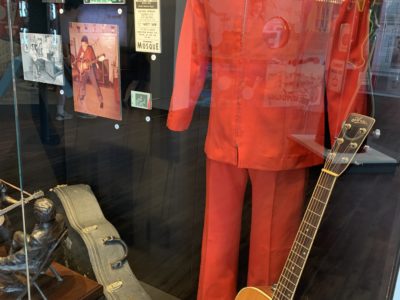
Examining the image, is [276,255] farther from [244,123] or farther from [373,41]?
[373,41]

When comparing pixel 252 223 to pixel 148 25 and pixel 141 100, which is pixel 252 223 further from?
pixel 148 25

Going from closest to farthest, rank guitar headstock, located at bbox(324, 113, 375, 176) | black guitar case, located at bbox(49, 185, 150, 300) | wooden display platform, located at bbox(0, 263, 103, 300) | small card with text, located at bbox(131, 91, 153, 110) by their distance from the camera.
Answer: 1. guitar headstock, located at bbox(324, 113, 375, 176)
2. wooden display platform, located at bbox(0, 263, 103, 300)
3. black guitar case, located at bbox(49, 185, 150, 300)
4. small card with text, located at bbox(131, 91, 153, 110)

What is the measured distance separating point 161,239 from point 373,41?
1.05 m

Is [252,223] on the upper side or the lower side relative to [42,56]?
lower

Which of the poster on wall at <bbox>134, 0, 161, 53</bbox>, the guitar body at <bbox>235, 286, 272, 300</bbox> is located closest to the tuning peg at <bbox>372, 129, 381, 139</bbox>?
the guitar body at <bbox>235, 286, 272, 300</bbox>

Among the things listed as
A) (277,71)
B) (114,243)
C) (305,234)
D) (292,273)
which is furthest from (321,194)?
(114,243)

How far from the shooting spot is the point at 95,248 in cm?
146

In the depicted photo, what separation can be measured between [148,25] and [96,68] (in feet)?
1.03

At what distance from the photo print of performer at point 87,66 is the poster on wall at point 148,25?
24 cm

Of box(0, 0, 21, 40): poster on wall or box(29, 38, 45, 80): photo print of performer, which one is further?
box(29, 38, 45, 80): photo print of performer

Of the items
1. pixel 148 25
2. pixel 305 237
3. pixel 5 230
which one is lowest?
pixel 5 230

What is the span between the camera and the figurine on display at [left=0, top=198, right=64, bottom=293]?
42.5 inches

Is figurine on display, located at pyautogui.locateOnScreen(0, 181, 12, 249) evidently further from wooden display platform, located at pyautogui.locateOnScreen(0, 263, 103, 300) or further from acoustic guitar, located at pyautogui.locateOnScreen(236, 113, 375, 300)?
acoustic guitar, located at pyautogui.locateOnScreen(236, 113, 375, 300)

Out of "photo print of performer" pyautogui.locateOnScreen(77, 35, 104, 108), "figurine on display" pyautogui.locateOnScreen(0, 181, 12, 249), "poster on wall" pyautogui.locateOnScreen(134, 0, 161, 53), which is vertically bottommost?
"figurine on display" pyautogui.locateOnScreen(0, 181, 12, 249)
